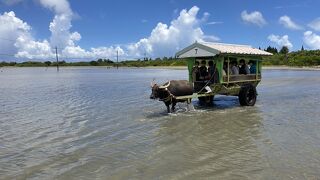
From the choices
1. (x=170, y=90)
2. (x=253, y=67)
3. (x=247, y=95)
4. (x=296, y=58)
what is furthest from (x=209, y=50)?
(x=296, y=58)

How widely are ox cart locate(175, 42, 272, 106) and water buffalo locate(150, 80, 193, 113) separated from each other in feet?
0.85

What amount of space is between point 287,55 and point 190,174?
9171 centimetres

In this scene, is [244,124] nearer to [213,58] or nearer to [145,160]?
[213,58]

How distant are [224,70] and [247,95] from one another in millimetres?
1743

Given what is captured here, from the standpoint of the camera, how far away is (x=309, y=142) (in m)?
9.63

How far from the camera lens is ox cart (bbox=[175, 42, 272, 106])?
15.1 meters

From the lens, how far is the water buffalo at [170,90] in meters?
13.5

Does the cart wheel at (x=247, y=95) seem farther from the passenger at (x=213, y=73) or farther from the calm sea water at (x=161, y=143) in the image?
the passenger at (x=213, y=73)

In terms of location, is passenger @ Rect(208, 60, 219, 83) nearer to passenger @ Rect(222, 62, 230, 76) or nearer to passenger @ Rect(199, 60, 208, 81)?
passenger @ Rect(199, 60, 208, 81)

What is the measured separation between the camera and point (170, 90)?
1361 centimetres

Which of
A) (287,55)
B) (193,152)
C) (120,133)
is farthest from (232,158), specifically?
(287,55)

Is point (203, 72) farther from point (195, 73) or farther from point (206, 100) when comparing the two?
point (206, 100)

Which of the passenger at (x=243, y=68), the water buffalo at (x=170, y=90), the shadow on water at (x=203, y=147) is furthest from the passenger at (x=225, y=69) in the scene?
the water buffalo at (x=170, y=90)

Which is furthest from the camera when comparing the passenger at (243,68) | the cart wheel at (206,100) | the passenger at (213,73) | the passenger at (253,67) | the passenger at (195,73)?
the passenger at (253,67)
